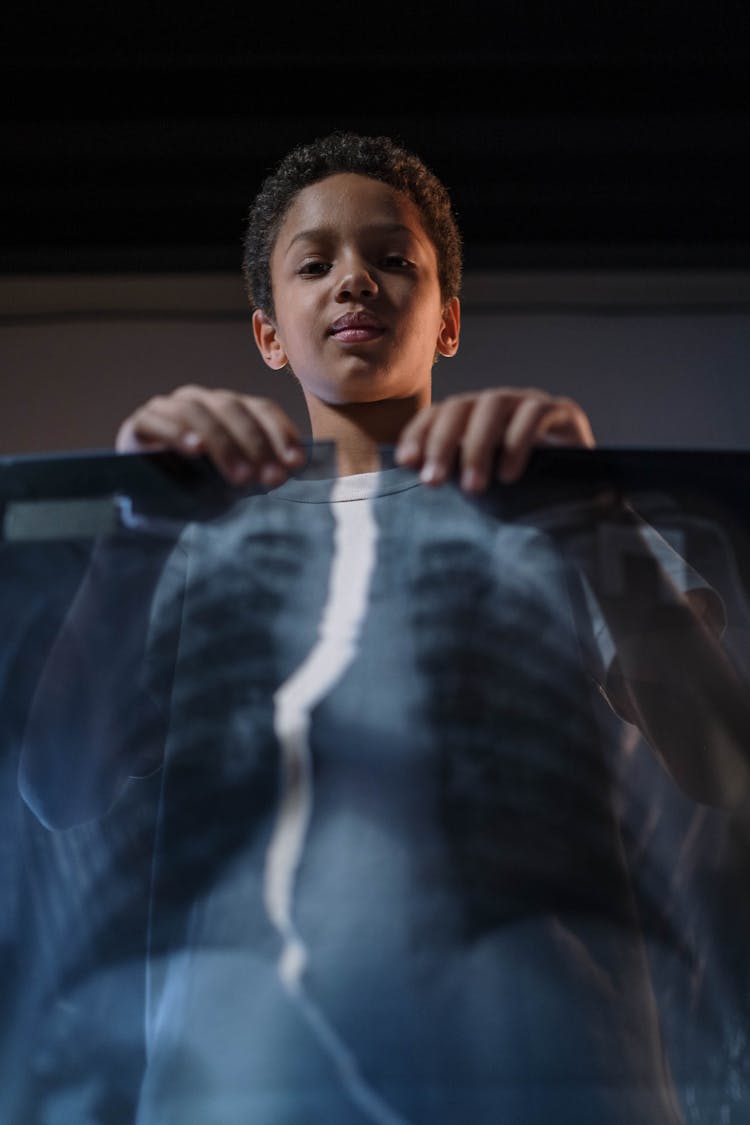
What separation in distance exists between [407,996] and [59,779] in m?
0.19

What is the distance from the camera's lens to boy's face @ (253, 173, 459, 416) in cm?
54

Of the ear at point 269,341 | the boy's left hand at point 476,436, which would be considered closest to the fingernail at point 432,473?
the boy's left hand at point 476,436

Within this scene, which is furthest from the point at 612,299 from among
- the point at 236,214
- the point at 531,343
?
the point at 236,214

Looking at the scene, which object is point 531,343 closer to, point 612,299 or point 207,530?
point 612,299

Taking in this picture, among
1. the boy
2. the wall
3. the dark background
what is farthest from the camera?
the wall

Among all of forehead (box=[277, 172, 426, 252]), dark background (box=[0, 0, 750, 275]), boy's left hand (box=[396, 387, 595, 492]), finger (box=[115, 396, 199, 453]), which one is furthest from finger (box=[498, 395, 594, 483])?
dark background (box=[0, 0, 750, 275])

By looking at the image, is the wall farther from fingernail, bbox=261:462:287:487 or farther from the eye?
fingernail, bbox=261:462:287:487

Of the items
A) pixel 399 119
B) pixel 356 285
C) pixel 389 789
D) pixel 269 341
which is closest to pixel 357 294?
pixel 356 285

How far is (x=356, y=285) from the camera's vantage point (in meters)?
0.53

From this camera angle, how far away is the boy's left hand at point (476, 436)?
0.37m

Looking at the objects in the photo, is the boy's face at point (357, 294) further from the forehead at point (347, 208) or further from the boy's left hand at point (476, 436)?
the boy's left hand at point (476, 436)

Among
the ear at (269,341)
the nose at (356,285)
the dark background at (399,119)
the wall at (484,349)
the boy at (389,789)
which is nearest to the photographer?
the boy at (389,789)

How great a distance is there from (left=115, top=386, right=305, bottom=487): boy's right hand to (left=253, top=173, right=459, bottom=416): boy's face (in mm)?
156

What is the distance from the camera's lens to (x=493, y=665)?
432mm
